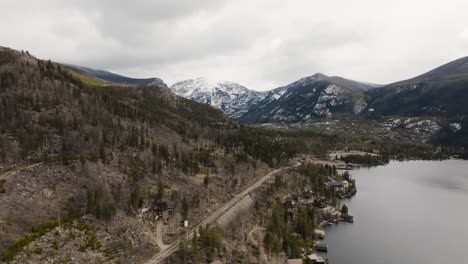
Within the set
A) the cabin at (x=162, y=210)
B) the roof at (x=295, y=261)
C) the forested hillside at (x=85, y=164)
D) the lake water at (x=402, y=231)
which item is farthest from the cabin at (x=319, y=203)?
the cabin at (x=162, y=210)

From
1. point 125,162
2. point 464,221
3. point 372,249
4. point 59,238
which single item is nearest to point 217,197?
point 125,162

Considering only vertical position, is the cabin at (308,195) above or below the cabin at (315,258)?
above

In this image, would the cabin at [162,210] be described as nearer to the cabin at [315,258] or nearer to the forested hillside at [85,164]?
the forested hillside at [85,164]

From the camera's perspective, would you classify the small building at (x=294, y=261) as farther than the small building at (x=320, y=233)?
No

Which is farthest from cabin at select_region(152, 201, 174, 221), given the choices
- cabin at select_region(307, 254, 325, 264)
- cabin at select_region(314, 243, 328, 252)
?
cabin at select_region(314, 243, 328, 252)

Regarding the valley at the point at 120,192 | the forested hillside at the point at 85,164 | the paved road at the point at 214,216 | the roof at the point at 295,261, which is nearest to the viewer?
the valley at the point at 120,192

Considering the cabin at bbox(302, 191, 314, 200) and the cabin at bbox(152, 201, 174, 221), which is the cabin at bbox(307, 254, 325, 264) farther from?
the cabin at bbox(302, 191, 314, 200)

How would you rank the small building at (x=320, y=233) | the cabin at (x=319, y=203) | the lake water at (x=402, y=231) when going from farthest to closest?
the cabin at (x=319, y=203) < the small building at (x=320, y=233) < the lake water at (x=402, y=231)

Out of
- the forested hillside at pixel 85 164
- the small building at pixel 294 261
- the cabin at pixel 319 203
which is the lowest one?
the small building at pixel 294 261

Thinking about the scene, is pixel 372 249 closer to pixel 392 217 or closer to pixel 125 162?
pixel 392 217

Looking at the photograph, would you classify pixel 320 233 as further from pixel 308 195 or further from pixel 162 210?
pixel 162 210

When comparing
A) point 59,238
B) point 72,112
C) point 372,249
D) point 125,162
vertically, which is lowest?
point 372,249
